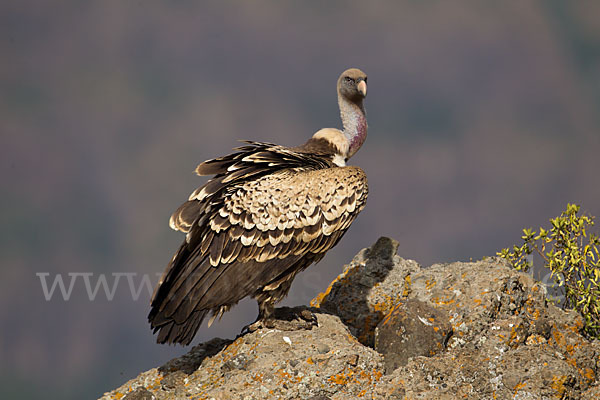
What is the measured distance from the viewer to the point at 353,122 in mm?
11156

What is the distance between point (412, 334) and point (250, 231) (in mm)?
2689

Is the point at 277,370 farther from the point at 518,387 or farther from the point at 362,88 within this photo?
the point at 362,88

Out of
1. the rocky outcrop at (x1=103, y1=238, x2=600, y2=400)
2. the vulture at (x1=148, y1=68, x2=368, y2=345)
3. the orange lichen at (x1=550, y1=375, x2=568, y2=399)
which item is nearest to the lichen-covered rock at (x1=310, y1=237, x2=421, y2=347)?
the rocky outcrop at (x1=103, y1=238, x2=600, y2=400)

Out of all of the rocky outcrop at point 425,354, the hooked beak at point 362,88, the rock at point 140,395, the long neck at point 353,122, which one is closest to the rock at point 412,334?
the rocky outcrop at point 425,354

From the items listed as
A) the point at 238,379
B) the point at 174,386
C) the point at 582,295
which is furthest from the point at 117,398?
the point at 582,295

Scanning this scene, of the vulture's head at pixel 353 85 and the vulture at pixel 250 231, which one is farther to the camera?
the vulture's head at pixel 353 85

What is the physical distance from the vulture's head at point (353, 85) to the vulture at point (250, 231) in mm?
1648

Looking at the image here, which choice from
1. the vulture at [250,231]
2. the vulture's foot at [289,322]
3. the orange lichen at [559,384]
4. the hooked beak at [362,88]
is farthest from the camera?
the hooked beak at [362,88]

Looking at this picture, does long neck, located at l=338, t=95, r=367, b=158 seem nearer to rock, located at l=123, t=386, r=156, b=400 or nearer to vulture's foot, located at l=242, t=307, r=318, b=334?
vulture's foot, located at l=242, t=307, r=318, b=334

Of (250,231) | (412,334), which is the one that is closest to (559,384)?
(412,334)

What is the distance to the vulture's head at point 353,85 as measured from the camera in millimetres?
10875

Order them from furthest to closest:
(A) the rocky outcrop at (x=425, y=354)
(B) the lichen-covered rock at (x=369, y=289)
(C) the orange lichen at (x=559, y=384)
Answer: (B) the lichen-covered rock at (x=369, y=289), (A) the rocky outcrop at (x=425, y=354), (C) the orange lichen at (x=559, y=384)

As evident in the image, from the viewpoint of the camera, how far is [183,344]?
30.4 feet

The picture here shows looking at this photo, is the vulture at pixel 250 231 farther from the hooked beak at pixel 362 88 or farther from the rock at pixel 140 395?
the hooked beak at pixel 362 88
